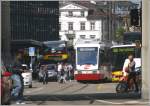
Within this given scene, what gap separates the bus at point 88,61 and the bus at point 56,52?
10679 mm

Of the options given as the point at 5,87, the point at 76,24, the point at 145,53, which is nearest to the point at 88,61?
the point at 145,53

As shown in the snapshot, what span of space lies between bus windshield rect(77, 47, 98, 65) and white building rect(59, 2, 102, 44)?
6704cm

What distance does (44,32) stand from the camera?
105750 millimetres

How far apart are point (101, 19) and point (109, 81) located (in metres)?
61.6

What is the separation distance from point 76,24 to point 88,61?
76.4 m

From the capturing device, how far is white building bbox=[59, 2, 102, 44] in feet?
381

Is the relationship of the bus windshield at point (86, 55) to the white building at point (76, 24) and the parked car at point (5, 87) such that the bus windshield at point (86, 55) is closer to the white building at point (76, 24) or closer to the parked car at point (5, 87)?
the parked car at point (5, 87)

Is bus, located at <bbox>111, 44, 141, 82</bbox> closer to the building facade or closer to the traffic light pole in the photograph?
the traffic light pole

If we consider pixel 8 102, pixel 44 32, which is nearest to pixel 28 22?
pixel 44 32

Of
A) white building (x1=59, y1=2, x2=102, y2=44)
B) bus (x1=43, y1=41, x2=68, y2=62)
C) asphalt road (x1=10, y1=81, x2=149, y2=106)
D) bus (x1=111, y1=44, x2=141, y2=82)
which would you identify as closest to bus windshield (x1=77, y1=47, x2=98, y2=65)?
bus (x1=111, y1=44, x2=141, y2=82)

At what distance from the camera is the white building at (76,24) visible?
11619cm

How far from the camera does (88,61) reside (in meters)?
46.3

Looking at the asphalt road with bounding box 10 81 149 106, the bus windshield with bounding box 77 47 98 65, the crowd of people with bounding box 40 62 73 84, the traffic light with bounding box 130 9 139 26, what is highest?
the traffic light with bounding box 130 9 139 26

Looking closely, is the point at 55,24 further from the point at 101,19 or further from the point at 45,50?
the point at 45,50
